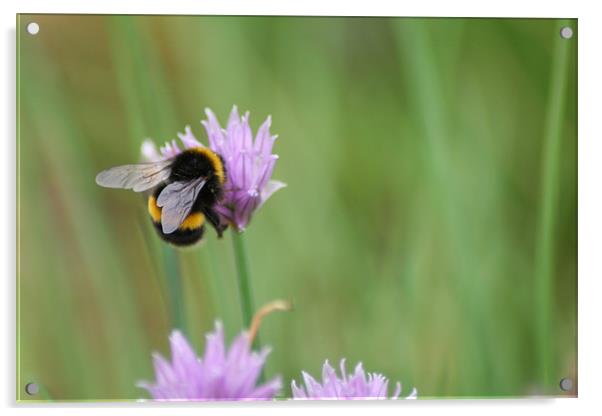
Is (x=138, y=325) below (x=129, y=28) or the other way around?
below

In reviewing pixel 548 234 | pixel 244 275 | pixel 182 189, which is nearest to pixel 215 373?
pixel 244 275

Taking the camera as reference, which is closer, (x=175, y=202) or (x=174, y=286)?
(x=175, y=202)

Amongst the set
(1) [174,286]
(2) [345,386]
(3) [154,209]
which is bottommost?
(2) [345,386]

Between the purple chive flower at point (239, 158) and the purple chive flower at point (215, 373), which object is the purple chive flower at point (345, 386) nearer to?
the purple chive flower at point (215, 373)

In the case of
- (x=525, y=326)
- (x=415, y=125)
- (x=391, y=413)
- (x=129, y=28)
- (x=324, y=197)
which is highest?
Result: (x=129, y=28)

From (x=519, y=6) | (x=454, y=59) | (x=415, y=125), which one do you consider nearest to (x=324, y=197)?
(x=415, y=125)

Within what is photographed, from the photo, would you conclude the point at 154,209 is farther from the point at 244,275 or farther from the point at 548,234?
the point at 548,234
